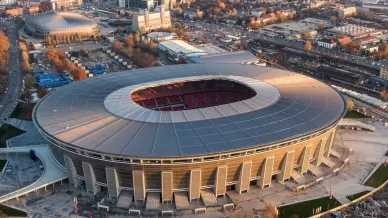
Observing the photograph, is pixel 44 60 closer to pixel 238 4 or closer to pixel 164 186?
pixel 164 186

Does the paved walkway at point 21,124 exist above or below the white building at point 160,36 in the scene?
below

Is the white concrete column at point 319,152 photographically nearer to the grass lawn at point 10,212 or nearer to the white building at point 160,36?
the grass lawn at point 10,212

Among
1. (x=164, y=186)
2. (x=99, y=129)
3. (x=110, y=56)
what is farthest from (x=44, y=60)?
(x=164, y=186)

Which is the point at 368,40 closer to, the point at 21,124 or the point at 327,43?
the point at 327,43

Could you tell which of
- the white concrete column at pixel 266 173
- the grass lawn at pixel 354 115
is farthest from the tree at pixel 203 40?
the white concrete column at pixel 266 173

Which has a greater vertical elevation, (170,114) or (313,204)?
(170,114)

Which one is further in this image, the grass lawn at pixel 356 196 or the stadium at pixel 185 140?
the grass lawn at pixel 356 196

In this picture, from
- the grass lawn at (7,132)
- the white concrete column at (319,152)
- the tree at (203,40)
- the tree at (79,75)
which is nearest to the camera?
the white concrete column at (319,152)

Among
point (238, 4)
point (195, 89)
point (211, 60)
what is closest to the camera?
point (195, 89)
